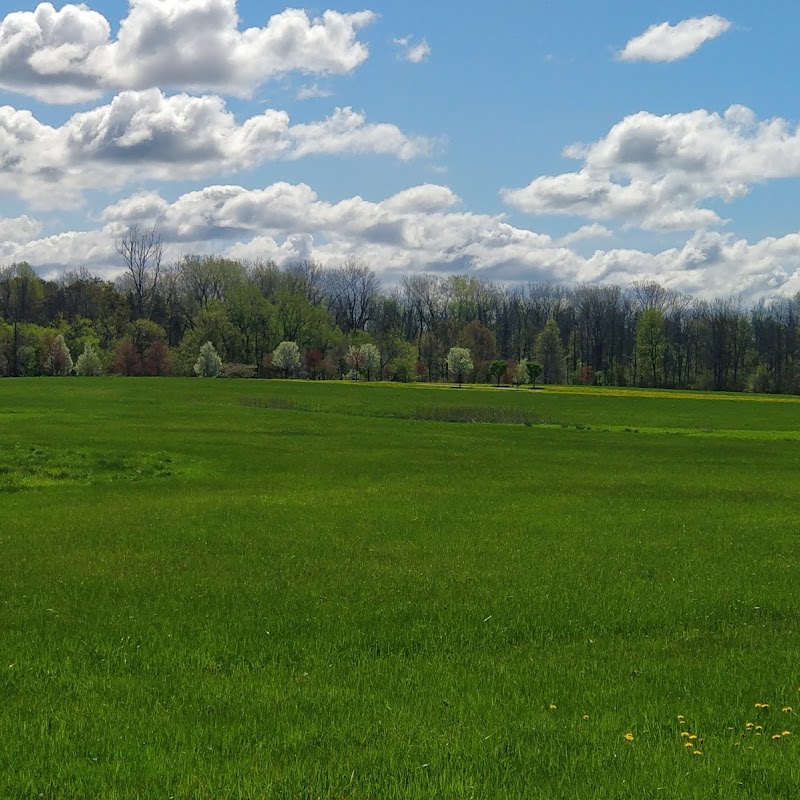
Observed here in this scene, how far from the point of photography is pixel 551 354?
163m

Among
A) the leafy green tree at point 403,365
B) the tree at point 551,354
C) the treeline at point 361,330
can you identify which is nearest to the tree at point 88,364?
the treeline at point 361,330

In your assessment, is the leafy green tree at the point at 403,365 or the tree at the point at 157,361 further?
the leafy green tree at the point at 403,365

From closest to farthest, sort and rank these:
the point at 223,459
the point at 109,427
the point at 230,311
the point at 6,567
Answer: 1. the point at 6,567
2. the point at 223,459
3. the point at 109,427
4. the point at 230,311

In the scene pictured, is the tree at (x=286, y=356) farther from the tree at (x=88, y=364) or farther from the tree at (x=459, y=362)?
the tree at (x=88, y=364)

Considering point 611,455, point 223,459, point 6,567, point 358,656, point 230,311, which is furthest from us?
point 230,311

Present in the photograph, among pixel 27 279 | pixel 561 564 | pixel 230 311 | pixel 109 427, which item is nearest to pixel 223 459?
pixel 109 427

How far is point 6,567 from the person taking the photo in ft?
49.7

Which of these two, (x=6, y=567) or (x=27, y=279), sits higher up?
(x=27, y=279)

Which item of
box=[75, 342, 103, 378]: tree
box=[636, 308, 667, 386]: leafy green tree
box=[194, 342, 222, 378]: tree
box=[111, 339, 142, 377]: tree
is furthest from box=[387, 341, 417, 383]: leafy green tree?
box=[75, 342, 103, 378]: tree

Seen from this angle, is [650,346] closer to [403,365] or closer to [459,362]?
[459,362]

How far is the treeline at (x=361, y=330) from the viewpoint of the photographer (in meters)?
146

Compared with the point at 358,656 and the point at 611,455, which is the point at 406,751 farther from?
the point at 611,455

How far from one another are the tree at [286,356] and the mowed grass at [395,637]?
112553mm

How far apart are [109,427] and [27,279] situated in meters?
130
